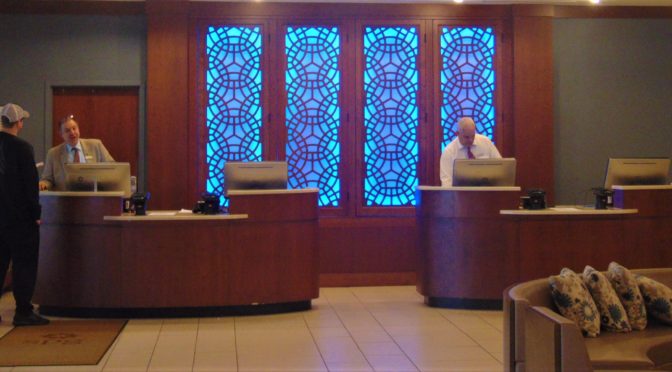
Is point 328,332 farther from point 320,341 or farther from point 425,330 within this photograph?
point 425,330

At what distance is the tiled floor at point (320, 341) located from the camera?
5625 millimetres

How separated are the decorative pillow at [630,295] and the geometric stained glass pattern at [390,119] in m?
5.04

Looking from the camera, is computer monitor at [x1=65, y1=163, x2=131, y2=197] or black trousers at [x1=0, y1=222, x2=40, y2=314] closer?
black trousers at [x1=0, y1=222, x2=40, y2=314]

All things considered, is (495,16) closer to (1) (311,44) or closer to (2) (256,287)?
(1) (311,44)

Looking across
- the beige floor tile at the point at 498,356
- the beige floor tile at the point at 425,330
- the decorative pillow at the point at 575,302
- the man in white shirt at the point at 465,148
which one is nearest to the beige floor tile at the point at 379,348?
the beige floor tile at the point at 425,330

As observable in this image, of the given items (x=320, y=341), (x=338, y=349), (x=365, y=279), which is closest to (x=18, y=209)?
(x=320, y=341)

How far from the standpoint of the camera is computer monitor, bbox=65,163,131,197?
24.4 feet

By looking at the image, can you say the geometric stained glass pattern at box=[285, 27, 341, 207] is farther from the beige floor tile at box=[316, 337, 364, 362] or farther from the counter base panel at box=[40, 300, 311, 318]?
the beige floor tile at box=[316, 337, 364, 362]

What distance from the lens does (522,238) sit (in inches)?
299

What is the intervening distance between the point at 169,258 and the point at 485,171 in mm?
2917

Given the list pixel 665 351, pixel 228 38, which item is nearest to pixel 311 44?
pixel 228 38

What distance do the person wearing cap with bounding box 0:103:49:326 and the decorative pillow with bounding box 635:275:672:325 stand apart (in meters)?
4.71

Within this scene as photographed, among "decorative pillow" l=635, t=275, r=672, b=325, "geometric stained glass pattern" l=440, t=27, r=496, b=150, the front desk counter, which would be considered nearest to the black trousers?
the front desk counter

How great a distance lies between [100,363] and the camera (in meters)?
5.72
